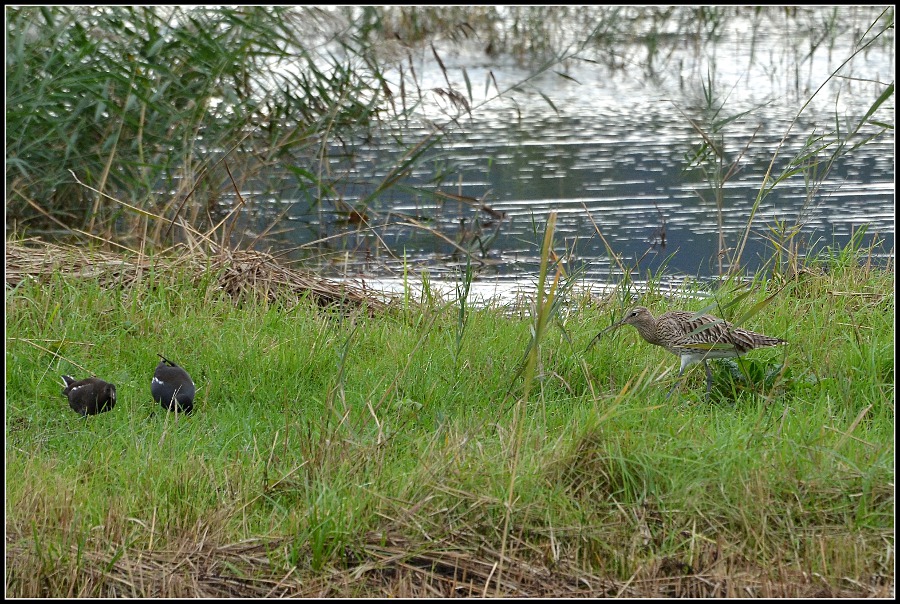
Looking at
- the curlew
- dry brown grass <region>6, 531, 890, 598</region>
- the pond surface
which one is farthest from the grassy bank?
the pond surface

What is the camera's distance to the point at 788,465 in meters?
3.73

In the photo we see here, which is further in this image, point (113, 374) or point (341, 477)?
point (113, 374)

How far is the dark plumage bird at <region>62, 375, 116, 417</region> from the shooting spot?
4.71 meters

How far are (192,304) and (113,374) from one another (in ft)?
3.39

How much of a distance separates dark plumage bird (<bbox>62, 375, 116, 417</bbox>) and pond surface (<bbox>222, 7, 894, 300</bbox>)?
6.97 ft

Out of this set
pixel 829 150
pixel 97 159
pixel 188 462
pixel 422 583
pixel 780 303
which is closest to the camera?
pixel 422 583

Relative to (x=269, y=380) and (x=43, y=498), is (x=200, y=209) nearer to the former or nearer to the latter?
(x=269, y=380)

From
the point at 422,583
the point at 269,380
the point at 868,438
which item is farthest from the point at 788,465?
the point at 269,380

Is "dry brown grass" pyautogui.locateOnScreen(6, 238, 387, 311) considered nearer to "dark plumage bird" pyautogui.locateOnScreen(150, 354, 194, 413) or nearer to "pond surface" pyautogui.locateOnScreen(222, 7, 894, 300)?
"pond surface" pyautogui.locateOnScreen(222, 7, 894, 300)

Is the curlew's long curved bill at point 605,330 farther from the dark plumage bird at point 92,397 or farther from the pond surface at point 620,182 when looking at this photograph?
the dark plumage bird at point 92,397

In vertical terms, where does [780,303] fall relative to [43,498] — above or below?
→ below

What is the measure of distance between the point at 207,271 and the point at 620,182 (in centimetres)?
497

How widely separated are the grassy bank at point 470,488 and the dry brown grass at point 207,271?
1.59m

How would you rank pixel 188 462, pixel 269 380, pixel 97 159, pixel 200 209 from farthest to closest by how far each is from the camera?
pixel 200 209 < pixel 97 159 < pixel 269 380 < pixel 188 462
